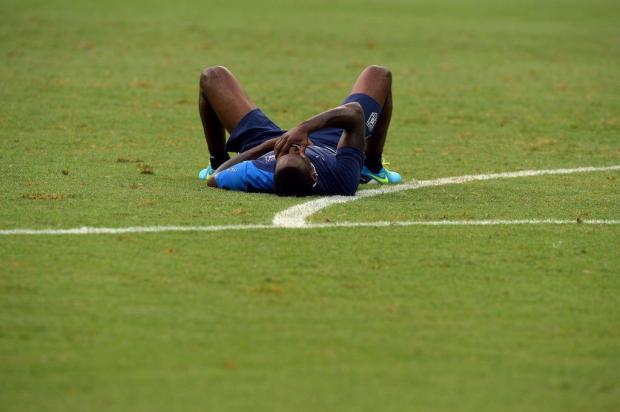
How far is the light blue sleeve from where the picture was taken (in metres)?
8.00

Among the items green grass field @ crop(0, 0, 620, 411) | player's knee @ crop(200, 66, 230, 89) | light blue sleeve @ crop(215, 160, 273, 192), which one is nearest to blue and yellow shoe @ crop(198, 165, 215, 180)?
green grass field @ crop(0, 0, 620, 411)

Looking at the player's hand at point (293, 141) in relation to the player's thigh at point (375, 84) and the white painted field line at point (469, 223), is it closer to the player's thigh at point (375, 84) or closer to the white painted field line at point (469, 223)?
the white painted field line at point (469, 223)

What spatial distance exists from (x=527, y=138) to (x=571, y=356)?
23.0ft

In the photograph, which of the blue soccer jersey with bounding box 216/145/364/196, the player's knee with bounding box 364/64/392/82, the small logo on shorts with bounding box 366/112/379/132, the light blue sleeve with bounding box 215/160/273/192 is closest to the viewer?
the blue soccer jersey with bounding box 216/145/364/196

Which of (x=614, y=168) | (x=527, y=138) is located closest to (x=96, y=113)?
(x=527, y=138)

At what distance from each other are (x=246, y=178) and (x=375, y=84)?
125 cm

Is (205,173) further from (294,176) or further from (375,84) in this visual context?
(375,84)

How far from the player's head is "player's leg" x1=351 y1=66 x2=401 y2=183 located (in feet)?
2.87

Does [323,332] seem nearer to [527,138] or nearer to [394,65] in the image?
[527,138]

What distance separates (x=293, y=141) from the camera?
7.58m

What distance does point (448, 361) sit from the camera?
4801 millimetres

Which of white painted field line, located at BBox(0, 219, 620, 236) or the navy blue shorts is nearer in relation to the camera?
white painted field line, located at BBox(0, 219, 620, 236)

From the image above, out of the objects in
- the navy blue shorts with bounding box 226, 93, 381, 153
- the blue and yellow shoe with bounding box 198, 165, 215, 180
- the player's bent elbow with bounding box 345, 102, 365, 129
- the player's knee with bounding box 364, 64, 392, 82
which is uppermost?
the player's knee with bounding box 364, 64, 392, 82

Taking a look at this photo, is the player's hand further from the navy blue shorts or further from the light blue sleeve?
the navy blue shorts
